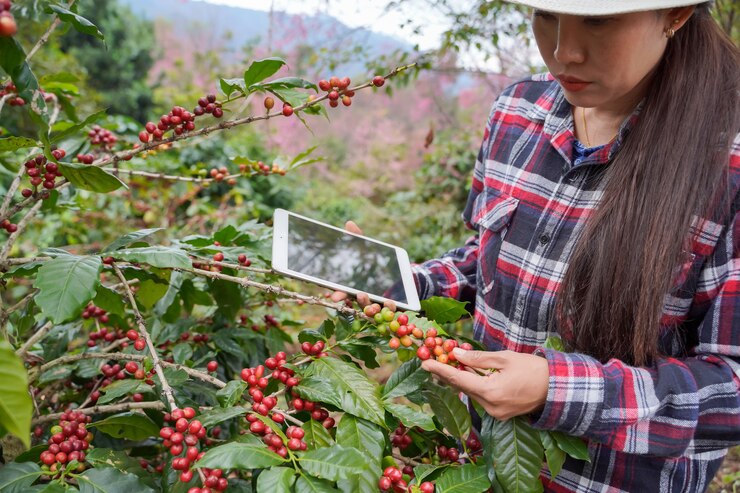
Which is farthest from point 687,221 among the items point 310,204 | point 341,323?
point 310,204

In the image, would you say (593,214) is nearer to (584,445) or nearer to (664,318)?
(664,318)

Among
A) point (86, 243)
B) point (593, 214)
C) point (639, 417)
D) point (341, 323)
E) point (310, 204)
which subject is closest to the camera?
point (639, 417)

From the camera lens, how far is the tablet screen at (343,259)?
3.94 ft

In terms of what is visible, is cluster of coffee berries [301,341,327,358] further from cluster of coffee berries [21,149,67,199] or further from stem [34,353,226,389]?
cluster of coffee berries [21,149,67,199]

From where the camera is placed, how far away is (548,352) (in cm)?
94

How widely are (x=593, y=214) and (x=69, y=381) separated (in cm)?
125

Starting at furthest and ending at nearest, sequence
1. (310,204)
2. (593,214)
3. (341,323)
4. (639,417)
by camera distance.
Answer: (310,204), (341,323), (593,214), (639,417)

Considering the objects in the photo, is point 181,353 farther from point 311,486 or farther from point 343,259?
point 311,486

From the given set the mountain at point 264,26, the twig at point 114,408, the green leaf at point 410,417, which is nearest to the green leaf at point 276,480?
the green leaf at point 410,417

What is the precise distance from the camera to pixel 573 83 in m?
0.98

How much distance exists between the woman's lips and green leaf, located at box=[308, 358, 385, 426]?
62 cm

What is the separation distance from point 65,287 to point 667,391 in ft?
3.11

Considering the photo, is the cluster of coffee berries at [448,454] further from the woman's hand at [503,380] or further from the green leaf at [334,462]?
the green leaf at [334,462]

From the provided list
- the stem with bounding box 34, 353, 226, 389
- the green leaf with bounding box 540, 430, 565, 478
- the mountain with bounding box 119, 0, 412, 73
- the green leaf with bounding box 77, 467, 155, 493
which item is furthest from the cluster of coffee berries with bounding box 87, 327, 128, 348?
the mountain with bounding box 119, 0, 412, 73
